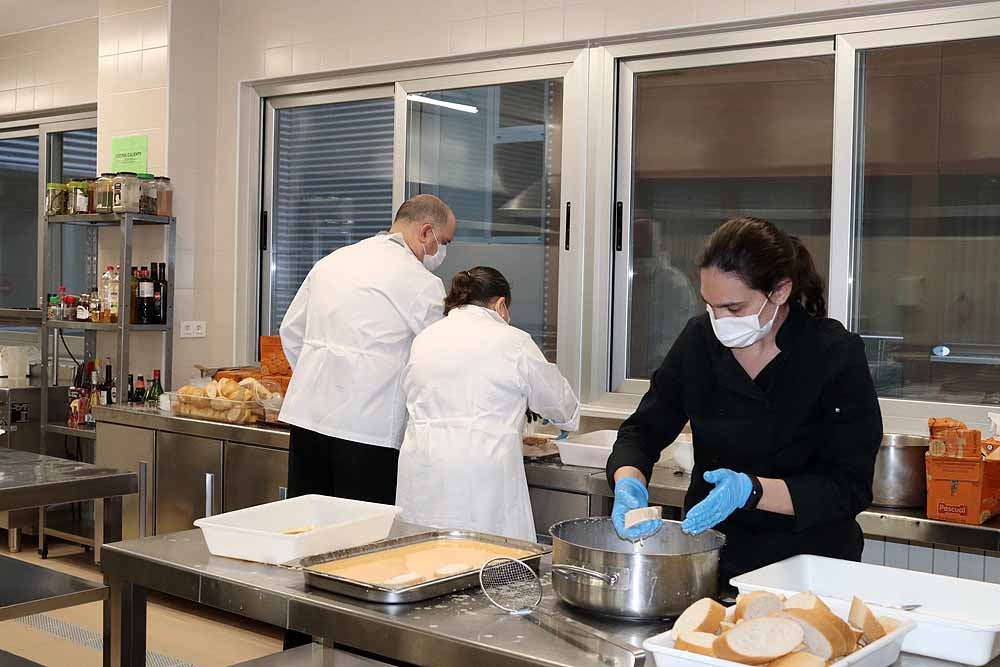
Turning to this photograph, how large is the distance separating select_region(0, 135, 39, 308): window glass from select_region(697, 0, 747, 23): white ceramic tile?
457 centimetres

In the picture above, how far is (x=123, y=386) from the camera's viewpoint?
5.07 meters

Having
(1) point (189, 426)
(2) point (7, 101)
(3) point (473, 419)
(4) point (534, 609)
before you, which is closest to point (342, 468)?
(3) point (473, 419)

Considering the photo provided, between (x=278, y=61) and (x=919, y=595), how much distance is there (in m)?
4.24

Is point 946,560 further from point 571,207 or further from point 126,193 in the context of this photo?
point 126,193

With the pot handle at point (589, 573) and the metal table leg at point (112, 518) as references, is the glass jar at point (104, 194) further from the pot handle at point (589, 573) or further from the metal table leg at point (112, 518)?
the pot handle at point (589, 573)

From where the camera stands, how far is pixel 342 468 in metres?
3.53

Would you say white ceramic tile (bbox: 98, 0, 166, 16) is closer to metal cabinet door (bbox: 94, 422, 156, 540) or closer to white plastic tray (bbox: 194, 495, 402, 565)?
metal cabinet door (bbox: 94, 422, 156, 540)

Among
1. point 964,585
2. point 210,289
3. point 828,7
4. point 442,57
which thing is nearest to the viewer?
point 964,585

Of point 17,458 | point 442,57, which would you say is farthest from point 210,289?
point 17,458

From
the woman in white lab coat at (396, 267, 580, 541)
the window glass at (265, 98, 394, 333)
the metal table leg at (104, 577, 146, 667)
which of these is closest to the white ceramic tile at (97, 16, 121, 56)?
the window glass at (265, 98, 394, 333)

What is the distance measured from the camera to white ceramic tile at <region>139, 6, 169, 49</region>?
521 cm

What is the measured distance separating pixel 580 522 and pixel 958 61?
2.40 meters

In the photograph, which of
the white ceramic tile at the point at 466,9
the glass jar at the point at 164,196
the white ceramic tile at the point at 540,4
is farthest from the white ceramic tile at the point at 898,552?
the glass jar at the point at 164,196

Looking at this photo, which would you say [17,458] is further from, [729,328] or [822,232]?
[822,232]
